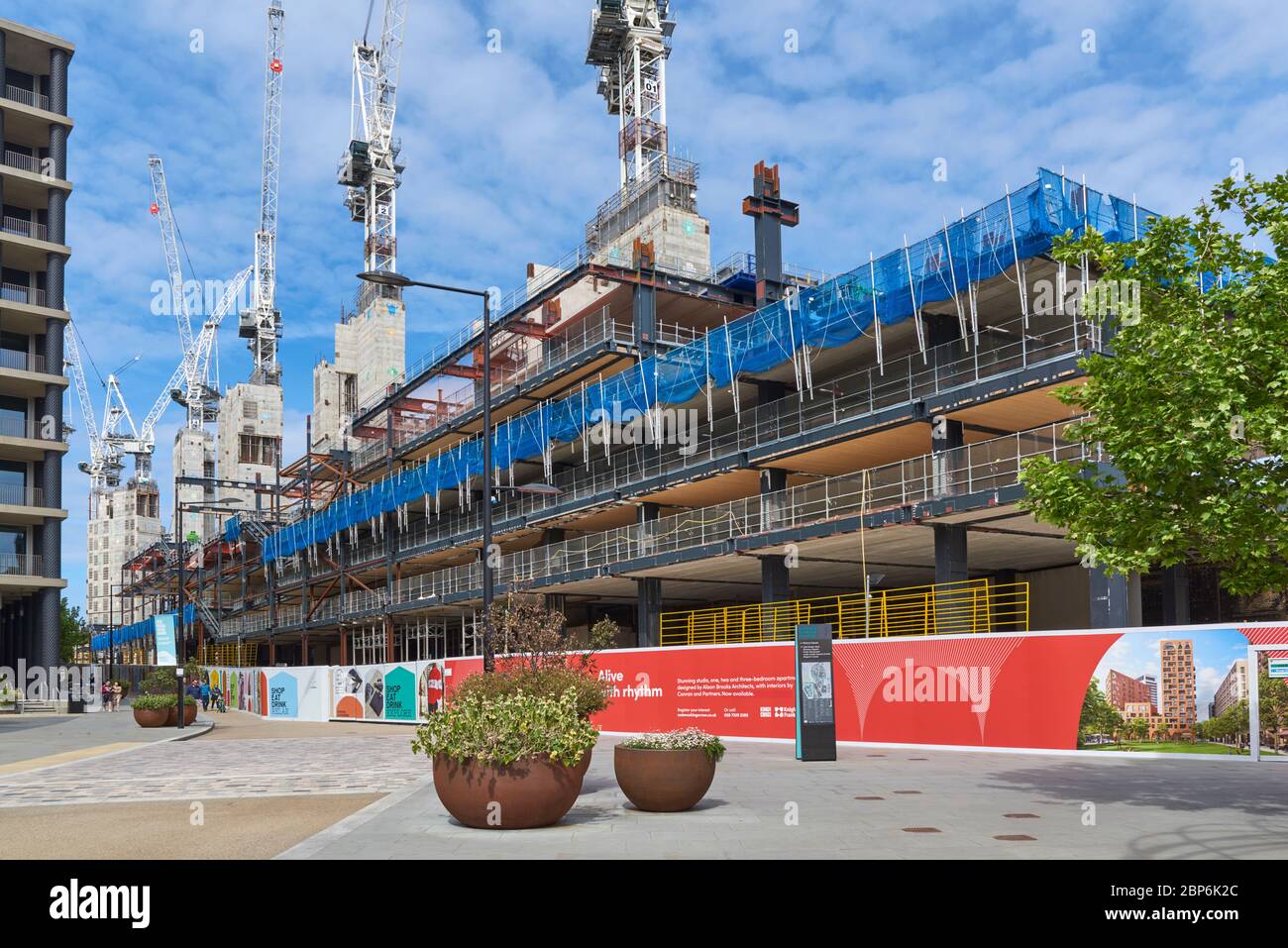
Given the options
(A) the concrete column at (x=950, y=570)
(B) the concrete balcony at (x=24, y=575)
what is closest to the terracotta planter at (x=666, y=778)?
(A) the concrete column at (x=950, y=570)

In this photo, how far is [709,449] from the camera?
43.7m

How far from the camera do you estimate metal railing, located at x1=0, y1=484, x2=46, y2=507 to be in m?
55.7

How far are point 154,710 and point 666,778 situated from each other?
3047 centimetres

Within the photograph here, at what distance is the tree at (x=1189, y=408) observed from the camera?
12.1 metres

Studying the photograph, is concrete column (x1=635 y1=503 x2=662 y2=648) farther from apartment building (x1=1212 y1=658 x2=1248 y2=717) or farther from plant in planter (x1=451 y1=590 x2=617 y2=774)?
apartment building (x1=1212 y1=658 x2=1248 y2=717)

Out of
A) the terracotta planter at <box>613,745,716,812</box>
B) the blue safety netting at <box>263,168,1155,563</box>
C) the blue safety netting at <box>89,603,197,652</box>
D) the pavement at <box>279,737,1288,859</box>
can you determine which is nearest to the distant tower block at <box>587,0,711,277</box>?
the blue safety netting at <box>263,168,1155,563</box>

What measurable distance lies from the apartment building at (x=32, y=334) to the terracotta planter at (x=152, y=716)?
1961 centimetres

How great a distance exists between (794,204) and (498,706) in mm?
43953

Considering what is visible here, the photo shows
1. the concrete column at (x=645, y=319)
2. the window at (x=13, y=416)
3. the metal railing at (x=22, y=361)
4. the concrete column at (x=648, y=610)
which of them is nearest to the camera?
the concrete column at (x=648, y=610)

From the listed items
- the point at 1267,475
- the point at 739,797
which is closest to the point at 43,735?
the point at 739,797

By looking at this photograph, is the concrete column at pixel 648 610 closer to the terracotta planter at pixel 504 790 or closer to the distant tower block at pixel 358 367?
the terracotta planter at pixel 504 790

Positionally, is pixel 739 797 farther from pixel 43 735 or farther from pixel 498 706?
pixel 43 735

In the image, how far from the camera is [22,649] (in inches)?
2238

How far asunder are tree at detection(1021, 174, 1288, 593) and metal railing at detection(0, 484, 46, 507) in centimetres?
5430
